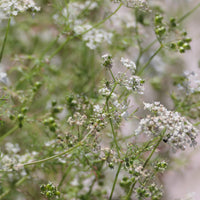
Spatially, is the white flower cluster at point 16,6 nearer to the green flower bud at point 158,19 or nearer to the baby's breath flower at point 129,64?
the baby's breath flower at point 129,64

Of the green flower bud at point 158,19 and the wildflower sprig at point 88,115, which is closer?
the wildflower sprig at point 88,115

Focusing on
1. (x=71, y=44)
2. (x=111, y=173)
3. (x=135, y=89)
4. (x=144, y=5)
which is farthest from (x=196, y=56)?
(x=135, y=89)

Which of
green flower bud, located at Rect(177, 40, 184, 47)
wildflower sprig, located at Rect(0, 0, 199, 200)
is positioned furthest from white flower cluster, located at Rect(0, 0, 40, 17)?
green flower bud, located at Rect(177, 40, 184, 47)

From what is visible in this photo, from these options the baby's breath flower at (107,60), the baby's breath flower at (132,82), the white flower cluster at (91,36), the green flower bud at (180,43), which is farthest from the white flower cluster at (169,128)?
the white flower cluster at (91,36)

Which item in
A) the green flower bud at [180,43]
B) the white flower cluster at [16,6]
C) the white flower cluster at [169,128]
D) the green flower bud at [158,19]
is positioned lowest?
the white flower cluster at [169,128]

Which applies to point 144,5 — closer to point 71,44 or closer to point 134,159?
point 134,159

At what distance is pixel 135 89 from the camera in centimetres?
137

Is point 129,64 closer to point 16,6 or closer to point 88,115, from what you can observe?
point 88,115

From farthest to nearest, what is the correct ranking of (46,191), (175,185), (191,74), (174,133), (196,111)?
(175,185), (191,74), (196,111), (46,191), (174,133)

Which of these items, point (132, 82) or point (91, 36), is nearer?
point (132, 82)

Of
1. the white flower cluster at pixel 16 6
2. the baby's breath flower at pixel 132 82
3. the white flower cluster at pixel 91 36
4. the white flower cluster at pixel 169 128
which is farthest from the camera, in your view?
the white flower cluster at pixel 91 36

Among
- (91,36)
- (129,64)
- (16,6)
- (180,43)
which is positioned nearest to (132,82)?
(129,64)

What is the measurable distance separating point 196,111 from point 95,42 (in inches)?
32.7

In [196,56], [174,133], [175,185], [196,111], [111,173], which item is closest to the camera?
[174,133]
